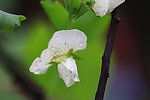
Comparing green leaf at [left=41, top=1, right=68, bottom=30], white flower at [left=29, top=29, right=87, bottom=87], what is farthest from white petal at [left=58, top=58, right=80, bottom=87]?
green leaf at [left=41, top=1, right=68, bottom=30]

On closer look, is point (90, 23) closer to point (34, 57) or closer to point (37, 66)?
point (37, 66)

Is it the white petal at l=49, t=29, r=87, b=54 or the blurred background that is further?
the blurred background

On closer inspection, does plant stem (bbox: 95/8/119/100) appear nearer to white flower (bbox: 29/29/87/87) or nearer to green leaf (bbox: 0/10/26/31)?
white flower (bbox: 29/29/87/87)

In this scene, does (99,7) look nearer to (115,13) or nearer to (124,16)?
(115,13)

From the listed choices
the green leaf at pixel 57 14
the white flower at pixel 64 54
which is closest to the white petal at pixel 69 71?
the white flower at pixel 64 54

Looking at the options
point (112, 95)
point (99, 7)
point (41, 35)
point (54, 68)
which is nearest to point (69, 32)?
point (99, 7)
